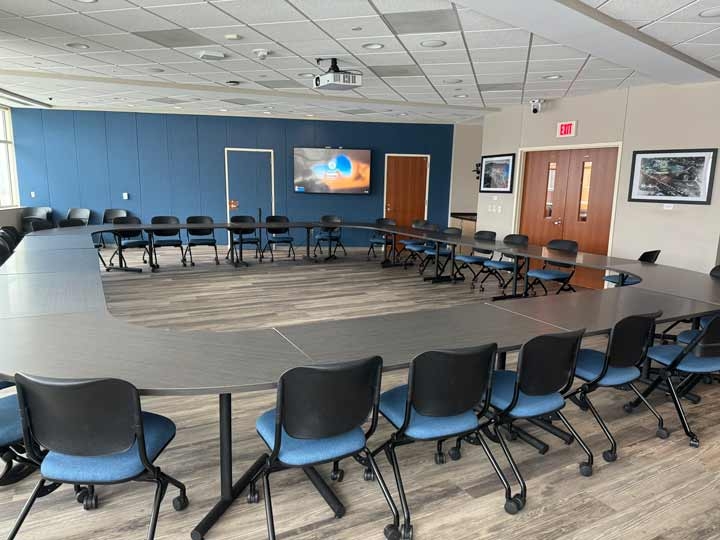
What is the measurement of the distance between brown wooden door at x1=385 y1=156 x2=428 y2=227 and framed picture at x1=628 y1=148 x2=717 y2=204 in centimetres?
542

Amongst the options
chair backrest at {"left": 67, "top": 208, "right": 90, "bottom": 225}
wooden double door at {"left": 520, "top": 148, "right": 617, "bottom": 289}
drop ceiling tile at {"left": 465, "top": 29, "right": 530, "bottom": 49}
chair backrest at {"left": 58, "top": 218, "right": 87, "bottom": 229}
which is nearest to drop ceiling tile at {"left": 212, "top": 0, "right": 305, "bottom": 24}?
drop ceiling tile at {"left": 465, "top": 29, "right": 530, "bottom": 49}

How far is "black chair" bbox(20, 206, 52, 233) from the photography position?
9.79 meters

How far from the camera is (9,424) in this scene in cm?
219

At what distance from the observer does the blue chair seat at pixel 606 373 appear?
2.93 metres

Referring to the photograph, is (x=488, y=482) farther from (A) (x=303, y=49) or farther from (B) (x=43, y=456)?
(A) (x=303, y=49)

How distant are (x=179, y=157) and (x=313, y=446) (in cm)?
994

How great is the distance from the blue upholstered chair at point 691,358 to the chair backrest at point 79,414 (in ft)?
10.7

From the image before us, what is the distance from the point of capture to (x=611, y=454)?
2.84m

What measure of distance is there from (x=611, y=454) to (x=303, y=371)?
205cm

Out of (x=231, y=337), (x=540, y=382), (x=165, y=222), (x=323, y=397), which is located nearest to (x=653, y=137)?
(x=540, y=382)

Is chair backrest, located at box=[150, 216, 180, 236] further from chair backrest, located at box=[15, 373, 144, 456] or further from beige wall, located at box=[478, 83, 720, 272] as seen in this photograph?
chair backrest, located at box=[15, 373, 144, 456]

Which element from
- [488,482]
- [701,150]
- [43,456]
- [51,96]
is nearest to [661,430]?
[488,482]

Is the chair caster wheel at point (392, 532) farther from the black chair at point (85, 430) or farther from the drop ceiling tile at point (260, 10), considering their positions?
the drop ceiling tile at point (260, 10)

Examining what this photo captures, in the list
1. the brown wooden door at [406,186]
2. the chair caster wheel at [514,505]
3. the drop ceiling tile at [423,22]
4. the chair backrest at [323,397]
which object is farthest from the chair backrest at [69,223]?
the chair caster wheel at [514,505]
